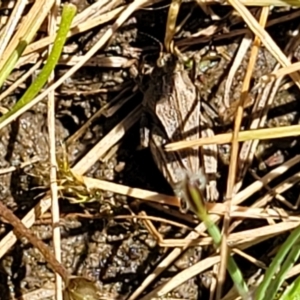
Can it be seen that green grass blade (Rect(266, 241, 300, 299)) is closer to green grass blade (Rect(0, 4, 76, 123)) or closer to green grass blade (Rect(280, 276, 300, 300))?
green grass blade (Rect(280, 276, 300, 300))

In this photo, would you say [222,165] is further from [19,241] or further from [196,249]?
[19,241]

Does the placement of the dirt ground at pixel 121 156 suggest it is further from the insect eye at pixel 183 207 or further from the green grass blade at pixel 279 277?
the green grass blade at pixel 279 277

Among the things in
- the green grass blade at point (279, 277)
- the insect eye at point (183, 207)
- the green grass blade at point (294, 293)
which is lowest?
the green grass blade at point (294, 293)

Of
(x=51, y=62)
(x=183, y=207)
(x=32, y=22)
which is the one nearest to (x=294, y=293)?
(x=183, y=207)

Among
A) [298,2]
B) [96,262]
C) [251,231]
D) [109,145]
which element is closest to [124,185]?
[109,145]

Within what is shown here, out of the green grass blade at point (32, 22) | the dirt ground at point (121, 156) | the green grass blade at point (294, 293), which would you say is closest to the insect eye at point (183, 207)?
the dirt ground at point (121, 156)

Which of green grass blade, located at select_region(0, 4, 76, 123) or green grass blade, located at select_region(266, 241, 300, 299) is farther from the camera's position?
green grass blade, located at select_region(0, 4, 76, 123)

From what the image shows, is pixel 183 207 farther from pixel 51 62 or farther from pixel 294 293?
pixel 51 62

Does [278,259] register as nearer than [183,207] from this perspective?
Yes

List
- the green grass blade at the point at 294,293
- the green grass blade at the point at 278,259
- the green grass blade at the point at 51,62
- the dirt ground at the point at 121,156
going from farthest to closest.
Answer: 1. the dirt ground at the point at 121,156
2. the green grass blade at the point at 51,62
3. the green grass blade at the point at 294,293
4. the green grass blade at the point at 278,259

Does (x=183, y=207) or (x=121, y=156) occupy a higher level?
(x=121, y=156)

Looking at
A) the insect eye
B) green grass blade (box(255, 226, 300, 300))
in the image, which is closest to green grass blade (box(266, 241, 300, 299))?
green grass blade (box(255, 226, 300, 300))
